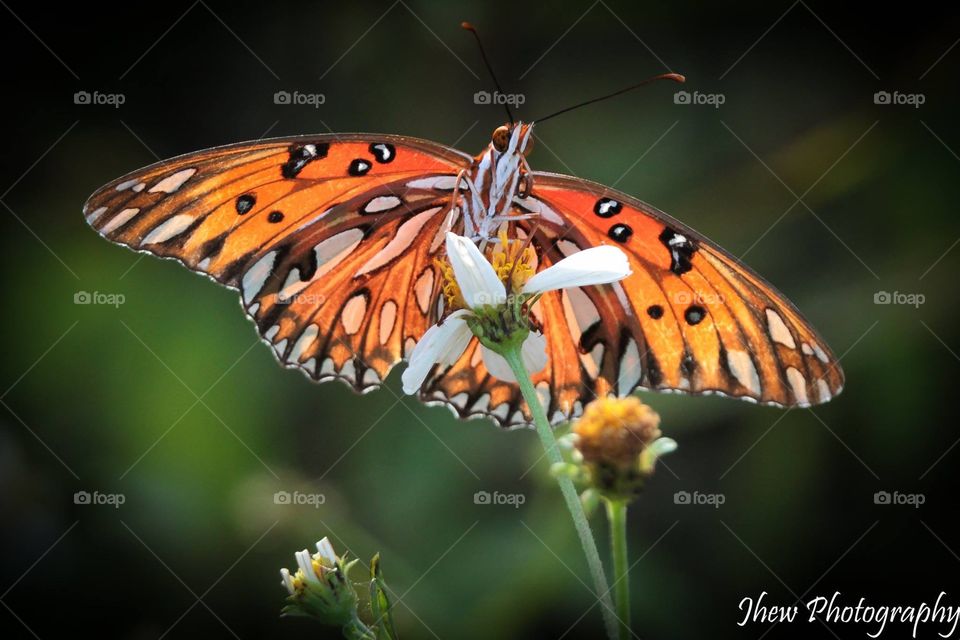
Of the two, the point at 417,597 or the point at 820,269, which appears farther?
the point at 820,269

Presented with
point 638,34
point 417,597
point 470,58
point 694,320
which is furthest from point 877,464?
point 470,58

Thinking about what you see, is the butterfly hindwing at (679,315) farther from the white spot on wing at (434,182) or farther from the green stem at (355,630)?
the green stem at (355,630)

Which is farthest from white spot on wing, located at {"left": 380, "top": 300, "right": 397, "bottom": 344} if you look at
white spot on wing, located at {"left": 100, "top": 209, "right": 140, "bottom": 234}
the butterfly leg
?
white spot on wing, located at {"left": 100, "top": 209, "right": 140, "bottom": 234}

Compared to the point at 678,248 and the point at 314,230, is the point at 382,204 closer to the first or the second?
the point at 314,230

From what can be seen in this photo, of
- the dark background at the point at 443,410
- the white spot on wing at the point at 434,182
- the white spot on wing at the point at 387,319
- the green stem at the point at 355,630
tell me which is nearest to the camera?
the green stem at the point at 355,630

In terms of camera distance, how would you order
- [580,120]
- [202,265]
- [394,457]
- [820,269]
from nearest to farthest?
1. [202,265]
2. [394,457]
3. [820,269]
4. [580,120]

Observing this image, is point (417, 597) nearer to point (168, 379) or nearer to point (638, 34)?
point (168, 379)

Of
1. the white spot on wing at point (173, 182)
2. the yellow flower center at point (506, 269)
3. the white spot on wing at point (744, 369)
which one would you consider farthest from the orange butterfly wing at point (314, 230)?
the white spot on wing at point (744, 369)
